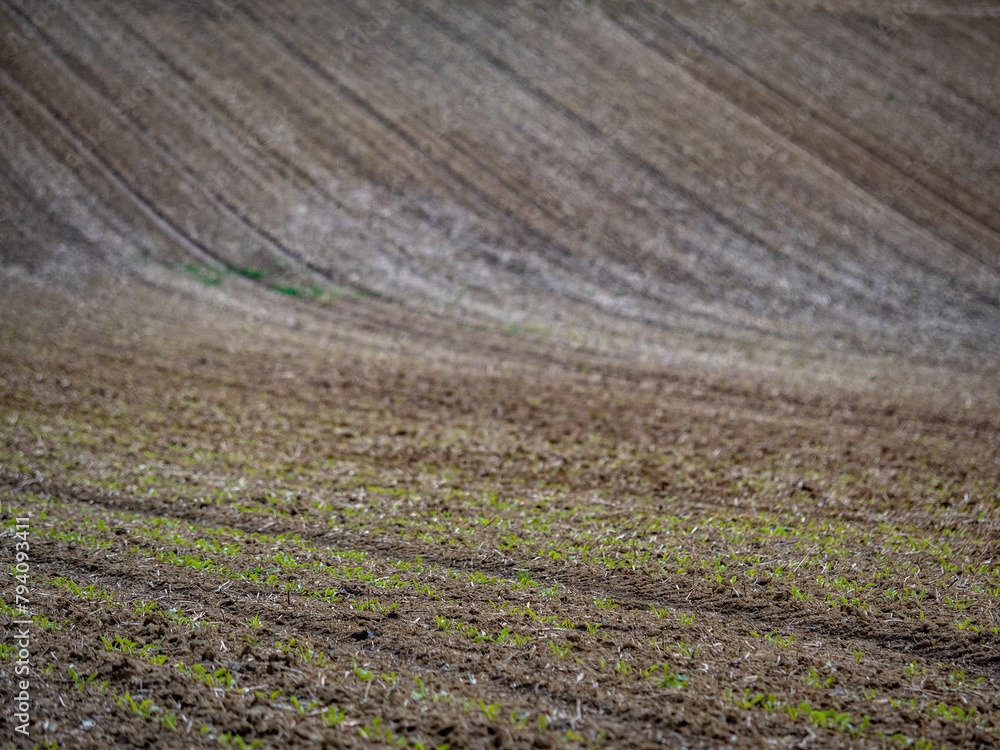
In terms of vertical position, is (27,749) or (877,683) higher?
(877,683)

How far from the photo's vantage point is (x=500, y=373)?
12125 mm

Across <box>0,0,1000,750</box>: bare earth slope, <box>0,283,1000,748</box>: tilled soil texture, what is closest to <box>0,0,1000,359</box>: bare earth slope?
<box>0,0,1000,750</box>: bare earth slope

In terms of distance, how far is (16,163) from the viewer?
18094 mm

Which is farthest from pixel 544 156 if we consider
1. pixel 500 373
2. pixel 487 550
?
pixel 487 550

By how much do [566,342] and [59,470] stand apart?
8444 mm

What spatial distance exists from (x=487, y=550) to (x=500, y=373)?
5703mm

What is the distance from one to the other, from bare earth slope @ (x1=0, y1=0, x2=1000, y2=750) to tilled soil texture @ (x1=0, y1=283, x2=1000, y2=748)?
41 millimetres

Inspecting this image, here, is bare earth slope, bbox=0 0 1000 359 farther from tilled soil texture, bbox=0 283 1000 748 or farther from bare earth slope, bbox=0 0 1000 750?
tilled soil texture, bbox=0 283 1000 748

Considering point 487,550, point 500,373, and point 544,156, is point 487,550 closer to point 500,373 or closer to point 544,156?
point 500,373

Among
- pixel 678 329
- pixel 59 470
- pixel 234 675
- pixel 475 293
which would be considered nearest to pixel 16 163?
pixel 475 293

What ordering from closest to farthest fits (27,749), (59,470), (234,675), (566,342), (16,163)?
(27,749)
(234,675)
(59,470)
(566,342)
(16,163)

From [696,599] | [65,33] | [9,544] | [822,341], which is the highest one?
[65,33]

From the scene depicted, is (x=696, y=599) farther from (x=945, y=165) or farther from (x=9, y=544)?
(x=945, y=165)

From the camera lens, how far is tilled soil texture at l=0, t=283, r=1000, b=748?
4.41m
